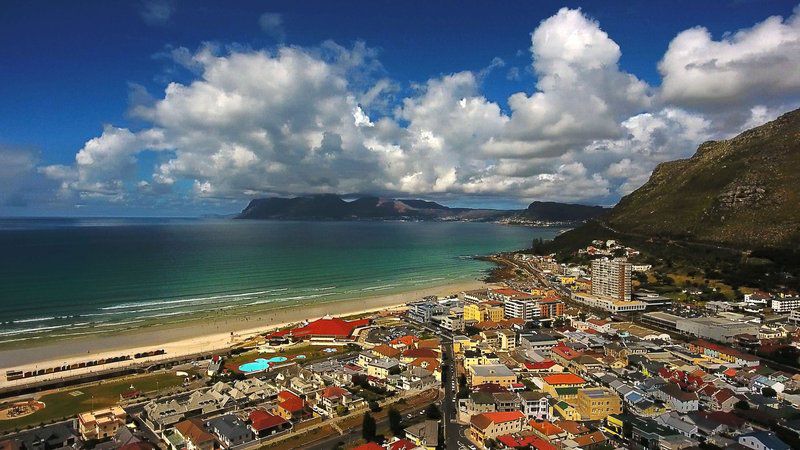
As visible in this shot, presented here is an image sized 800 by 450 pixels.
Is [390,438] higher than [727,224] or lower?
lower

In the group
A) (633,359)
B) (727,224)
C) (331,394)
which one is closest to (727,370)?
(633,359)

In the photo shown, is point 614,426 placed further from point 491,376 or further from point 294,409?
point 294,409

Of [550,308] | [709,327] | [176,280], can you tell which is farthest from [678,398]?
[176,280]

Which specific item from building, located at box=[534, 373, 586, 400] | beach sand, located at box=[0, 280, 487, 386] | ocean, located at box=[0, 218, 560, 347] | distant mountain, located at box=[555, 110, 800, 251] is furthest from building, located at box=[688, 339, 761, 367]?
distant mountain, located at box=[555, 110, 800, 251]

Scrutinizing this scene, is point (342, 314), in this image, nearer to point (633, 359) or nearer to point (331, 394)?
point (331, 394)

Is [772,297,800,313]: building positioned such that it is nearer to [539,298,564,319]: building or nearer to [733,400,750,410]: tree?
[539,298,564,319]: building

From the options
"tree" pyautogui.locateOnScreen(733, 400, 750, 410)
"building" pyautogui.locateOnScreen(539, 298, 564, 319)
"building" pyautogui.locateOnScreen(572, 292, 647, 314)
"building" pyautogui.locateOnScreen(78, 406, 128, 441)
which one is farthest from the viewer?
"building" pyautogui.locateOnScreen(572, 292, 647, 314)

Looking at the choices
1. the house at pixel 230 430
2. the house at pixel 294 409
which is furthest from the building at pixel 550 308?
the house at pixel 230 430
